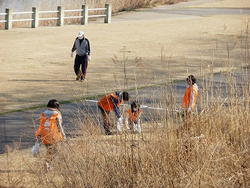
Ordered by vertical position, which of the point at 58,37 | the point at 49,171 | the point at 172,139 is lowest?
the point at 49,171

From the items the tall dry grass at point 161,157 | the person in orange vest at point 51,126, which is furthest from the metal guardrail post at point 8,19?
the tall dry grass at point 161,157

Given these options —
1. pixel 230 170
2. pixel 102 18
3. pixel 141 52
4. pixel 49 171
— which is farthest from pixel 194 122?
pixel 102 18

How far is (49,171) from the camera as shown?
763cm

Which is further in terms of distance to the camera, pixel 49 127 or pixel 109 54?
pixel 109 54

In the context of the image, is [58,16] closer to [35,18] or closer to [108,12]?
[35,18]

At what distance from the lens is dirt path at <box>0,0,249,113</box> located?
17.5 metres

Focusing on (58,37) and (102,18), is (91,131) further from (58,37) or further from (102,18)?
(102,18)

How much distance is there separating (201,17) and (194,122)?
104 feet

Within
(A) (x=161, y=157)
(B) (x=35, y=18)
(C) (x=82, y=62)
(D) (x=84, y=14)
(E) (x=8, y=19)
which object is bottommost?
(A) (x=161, y=157)

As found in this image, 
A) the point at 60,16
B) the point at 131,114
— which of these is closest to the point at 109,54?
the point at 60,16

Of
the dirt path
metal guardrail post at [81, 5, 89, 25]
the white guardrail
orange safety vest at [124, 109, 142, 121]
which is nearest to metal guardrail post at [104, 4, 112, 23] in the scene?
the white guardrail

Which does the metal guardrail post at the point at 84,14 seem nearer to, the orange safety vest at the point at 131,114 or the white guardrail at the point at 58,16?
the white guardrail at the point at 58,16

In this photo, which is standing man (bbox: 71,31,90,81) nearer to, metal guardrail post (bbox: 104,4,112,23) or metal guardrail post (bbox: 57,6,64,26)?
metal guardrail post (bbox: 57,6,64,26)

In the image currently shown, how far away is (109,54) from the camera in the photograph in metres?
25.0
